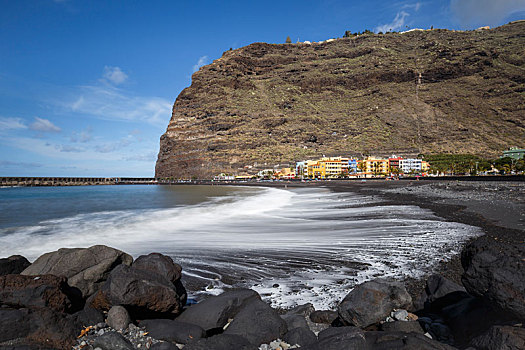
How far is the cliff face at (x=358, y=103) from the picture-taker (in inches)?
4764

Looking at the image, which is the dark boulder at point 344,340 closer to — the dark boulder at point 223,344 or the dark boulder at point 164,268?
the dark boulder at point 223,344

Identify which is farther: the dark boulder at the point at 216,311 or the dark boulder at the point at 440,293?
the dark boulder at the point at 440,293

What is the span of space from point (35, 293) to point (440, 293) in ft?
20.6

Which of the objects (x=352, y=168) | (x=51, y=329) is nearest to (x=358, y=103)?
(x=352, y=168)

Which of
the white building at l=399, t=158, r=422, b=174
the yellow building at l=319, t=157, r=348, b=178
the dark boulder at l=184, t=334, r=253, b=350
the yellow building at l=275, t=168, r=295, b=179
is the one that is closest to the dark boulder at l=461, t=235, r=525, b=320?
the dark boulder at l=184, t=334, r=253, b=350

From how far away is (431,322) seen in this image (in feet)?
15.1

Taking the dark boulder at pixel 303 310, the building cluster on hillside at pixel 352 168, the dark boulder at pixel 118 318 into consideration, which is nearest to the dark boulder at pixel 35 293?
the dark boulder at pixel 118 318

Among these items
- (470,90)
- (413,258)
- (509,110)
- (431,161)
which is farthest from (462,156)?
(413,258)

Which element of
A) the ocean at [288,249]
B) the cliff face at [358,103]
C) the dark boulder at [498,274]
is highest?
the cliff face at [358,103]

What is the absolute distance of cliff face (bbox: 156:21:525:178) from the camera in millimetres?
121000

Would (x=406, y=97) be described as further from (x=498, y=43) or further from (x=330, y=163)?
(x=498, y=43)

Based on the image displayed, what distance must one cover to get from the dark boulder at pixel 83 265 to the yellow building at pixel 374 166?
115m

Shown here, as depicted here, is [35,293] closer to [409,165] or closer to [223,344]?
[223,344]

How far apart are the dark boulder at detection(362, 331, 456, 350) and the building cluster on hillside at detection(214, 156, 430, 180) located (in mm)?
110748
